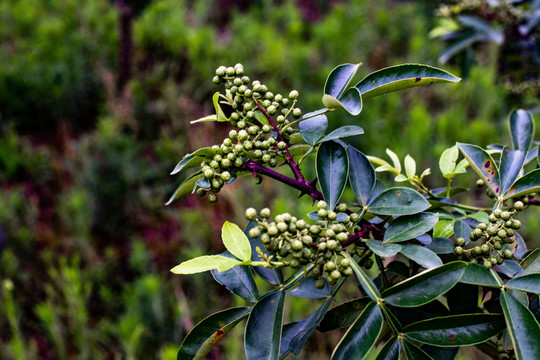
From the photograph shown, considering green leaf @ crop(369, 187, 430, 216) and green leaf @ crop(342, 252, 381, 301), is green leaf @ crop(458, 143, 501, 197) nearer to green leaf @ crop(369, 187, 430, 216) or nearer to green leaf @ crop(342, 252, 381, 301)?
green leaf @ crop(369, 187, 430, 216)

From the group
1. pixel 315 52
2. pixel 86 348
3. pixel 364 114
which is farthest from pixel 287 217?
pixel 315 52

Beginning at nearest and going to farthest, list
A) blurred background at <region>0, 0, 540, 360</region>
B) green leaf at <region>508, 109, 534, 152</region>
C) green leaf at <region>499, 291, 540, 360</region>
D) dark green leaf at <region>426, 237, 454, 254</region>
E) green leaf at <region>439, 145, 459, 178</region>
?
green leaf at <region>499, 291, 540, 360</region>, dark green leaf at <region>426, 237, 454, 254</region>, green leaf at <region>439, 145, 459, 178</region>, green leaf at <region>508, 109, 534, 152</region>, blurred background at <region>0, 0, 540, 360</region>

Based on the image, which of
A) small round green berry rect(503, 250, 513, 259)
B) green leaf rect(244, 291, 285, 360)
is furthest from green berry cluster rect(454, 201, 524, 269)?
green leaf rect(244, 291, 285, 360)

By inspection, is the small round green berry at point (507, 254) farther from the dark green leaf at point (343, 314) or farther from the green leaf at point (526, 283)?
the dark green leaf at point (343, 314)

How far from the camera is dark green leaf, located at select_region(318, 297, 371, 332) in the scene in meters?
0.57

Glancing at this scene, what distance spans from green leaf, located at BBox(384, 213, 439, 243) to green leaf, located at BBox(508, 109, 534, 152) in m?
0.35

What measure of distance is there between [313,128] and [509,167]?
→ 0.88 ft

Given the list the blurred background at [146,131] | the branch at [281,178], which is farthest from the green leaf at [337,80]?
the blurred background at [146,131]

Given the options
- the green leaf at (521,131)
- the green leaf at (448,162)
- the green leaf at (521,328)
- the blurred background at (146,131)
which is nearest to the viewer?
the green leaf at (521,328)

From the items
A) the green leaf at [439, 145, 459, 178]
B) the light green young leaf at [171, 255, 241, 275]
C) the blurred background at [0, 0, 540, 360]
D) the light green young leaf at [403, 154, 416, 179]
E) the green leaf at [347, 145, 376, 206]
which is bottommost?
the blurred background at [0, 0, 540, 360]

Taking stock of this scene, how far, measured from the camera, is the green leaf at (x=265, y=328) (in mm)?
487

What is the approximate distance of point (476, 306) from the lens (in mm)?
556

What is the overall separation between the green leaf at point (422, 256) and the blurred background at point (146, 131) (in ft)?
3.12

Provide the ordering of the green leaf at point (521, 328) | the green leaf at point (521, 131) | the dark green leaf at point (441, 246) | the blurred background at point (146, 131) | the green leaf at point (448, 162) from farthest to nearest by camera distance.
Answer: the blurred background at point (146, 131), the green leaf at point (521, 131), the green leaf at point (448, 162), the dark green leaf at point (441, 246), the green leaf at point (521, 328)
